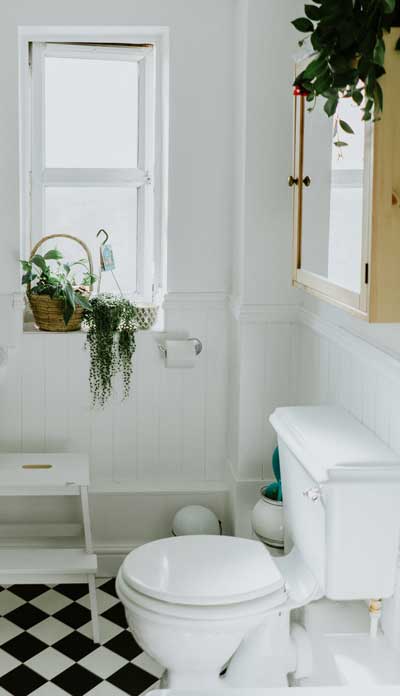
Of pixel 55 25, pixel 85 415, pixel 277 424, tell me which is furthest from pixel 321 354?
pixel 55 25

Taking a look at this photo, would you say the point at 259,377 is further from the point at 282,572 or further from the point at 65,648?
the point at 65,648

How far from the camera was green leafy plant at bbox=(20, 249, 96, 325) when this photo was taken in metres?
3.22

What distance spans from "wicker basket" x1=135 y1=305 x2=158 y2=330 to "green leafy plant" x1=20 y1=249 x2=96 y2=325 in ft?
0.66

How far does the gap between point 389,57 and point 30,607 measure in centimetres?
226

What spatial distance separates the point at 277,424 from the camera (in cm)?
245

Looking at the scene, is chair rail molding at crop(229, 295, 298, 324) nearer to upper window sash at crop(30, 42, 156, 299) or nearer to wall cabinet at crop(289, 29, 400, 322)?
upper window sash at crop(30, 42, 156, 299)

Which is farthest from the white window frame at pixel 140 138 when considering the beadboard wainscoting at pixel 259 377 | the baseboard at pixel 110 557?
the baseboard at pixel 110 557

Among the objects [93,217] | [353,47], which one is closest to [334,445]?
[353,47]

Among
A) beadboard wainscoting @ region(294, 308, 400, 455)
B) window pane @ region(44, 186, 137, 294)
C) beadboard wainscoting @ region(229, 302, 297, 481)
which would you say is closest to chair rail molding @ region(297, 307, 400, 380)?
beadboard wainscoting @ region(294, 308, 400, 455)

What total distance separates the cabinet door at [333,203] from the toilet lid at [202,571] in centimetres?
71

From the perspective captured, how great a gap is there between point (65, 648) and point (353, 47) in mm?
2059

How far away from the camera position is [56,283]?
3.27m

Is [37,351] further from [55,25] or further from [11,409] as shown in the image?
[55,25]

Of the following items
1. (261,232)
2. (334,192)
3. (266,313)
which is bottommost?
(266,313)
